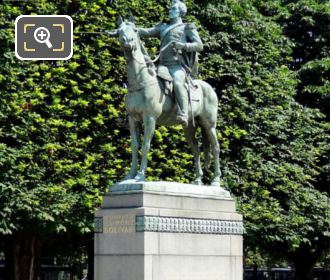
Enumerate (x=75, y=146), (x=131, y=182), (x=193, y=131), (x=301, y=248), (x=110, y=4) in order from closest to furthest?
1. (x=131, y=182)
2. (x=193, y=131)
3. (x=75, y=146)
4. (x=110, y=4)
5. (x=301, y=248)

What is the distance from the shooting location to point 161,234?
16.0 meters

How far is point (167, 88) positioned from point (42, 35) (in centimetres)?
544

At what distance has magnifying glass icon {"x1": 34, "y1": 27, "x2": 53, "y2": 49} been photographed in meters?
12.0

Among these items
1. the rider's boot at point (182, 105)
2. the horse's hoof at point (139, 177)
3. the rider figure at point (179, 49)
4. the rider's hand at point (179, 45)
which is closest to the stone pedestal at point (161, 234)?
the horse's hoof at point (139, 177)

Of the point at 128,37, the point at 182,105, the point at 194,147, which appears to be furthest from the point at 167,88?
the point at 194,147

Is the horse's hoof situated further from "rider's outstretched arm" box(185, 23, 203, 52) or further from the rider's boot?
"rider's outstretched arm" box(185, 23, 203, 52)

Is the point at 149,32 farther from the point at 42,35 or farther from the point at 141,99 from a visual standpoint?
the point at 42,35

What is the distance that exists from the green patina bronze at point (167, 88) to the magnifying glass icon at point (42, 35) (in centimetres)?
418

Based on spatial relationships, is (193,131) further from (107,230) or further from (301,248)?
(301,248)

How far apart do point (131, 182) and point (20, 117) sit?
7.62 m

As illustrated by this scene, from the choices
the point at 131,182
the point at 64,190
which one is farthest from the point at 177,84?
the point at 64,190

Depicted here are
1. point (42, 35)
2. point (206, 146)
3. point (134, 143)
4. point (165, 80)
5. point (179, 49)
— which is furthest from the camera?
point (206, 146)

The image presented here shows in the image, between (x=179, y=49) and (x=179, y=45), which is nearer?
(x=179, y=45)

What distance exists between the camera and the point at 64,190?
23.0 m
